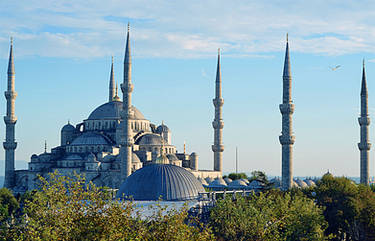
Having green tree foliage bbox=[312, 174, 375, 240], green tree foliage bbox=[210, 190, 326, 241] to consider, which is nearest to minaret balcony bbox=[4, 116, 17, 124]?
green tree foliage bbox=[312, 174, 375, 240]

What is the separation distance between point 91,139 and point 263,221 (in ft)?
163

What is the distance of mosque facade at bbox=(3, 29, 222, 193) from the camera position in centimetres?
6825

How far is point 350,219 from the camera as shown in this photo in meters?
41.5

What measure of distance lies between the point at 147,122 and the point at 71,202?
61795mm

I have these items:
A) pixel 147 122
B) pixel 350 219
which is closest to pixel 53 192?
pixel 350 219

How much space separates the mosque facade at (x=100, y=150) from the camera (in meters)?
68.2

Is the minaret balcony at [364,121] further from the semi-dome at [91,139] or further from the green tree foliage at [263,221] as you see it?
the green tree foliage at [263,221]

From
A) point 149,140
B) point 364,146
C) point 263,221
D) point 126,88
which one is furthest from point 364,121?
point 263,221

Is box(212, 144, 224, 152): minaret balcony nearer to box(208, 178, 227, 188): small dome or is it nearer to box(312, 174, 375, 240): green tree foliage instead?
box(208, 178, 227, 188): small dome

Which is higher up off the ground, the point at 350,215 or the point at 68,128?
the point at 68,128

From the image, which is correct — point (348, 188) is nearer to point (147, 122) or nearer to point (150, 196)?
point (150, 196)

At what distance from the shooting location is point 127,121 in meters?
62.6

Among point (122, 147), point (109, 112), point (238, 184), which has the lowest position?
point (238, 184)

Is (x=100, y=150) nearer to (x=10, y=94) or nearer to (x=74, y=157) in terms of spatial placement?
(x=74, y=157)
